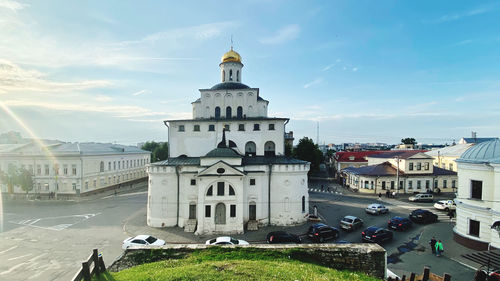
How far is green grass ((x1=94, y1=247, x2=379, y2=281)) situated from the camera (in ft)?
28.3

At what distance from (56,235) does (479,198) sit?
3446 centimetres

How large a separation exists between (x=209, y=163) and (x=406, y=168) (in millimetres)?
32925

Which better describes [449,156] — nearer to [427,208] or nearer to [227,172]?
[427,208]

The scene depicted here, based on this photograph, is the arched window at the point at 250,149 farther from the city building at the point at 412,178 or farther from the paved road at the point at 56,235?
the city building at the point at 412,178

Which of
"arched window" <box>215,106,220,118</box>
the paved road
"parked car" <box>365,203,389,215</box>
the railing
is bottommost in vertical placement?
the paved road

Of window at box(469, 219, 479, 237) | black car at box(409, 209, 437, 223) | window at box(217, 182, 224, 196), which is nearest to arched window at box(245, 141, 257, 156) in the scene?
window at box(217, 182, 224, 196)

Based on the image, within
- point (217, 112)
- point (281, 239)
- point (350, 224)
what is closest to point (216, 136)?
point (217, 112)

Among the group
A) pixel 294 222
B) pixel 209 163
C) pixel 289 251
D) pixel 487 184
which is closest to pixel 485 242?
pixel 487 184

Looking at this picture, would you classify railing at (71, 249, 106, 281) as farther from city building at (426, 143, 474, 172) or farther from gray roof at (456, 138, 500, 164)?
city building at (426, 143, 474, 172)

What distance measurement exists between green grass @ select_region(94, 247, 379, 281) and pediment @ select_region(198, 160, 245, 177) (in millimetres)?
10689

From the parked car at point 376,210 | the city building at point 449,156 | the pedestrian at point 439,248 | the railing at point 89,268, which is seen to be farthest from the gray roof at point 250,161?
the city building at point 449,156

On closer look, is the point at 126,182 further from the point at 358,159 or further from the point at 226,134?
the point at 358,159

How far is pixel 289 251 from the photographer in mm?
11281

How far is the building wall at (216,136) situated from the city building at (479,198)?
15761mm
